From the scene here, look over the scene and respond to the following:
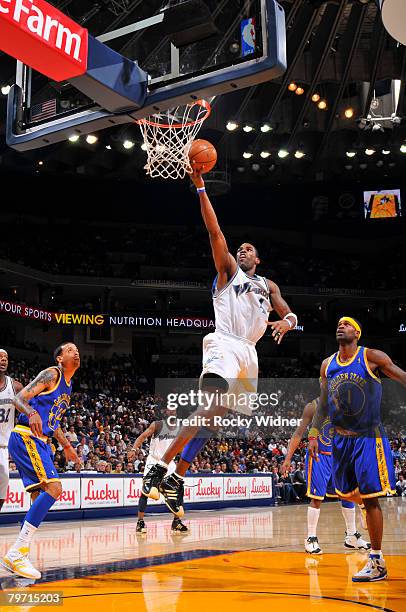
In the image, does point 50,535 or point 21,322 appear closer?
point 50,535

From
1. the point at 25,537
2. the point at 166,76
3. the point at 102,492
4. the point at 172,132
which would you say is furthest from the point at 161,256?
the point at 25,537

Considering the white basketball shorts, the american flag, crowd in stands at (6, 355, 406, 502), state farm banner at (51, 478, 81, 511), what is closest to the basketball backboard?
the american flag

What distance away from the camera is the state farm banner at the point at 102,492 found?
1420cm

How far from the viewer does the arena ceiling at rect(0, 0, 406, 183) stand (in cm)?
1933

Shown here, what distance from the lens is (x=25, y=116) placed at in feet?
25.2

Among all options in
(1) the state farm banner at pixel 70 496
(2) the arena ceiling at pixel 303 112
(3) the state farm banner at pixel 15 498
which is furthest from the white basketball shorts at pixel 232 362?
(2) the arena ceiling at pixel 303 112

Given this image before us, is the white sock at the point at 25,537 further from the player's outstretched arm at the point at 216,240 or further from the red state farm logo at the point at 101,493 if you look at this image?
the red state farm logo at the point at 101,493

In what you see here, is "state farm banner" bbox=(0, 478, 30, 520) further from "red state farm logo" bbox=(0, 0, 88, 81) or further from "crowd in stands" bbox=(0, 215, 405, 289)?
"crowd in stands" bbox=(0, 215, 405, 289)

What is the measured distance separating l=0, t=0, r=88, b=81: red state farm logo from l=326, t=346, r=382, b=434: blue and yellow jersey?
12.2ft

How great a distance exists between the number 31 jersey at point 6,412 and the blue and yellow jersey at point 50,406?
1568mm

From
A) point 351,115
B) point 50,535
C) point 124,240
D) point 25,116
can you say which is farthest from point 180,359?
point 25,116

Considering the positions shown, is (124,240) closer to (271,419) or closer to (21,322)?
(21,322)

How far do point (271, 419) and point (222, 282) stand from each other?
22.1 m

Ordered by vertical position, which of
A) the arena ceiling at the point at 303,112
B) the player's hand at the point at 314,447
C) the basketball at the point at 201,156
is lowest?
the player's hand at the point at 314,447
